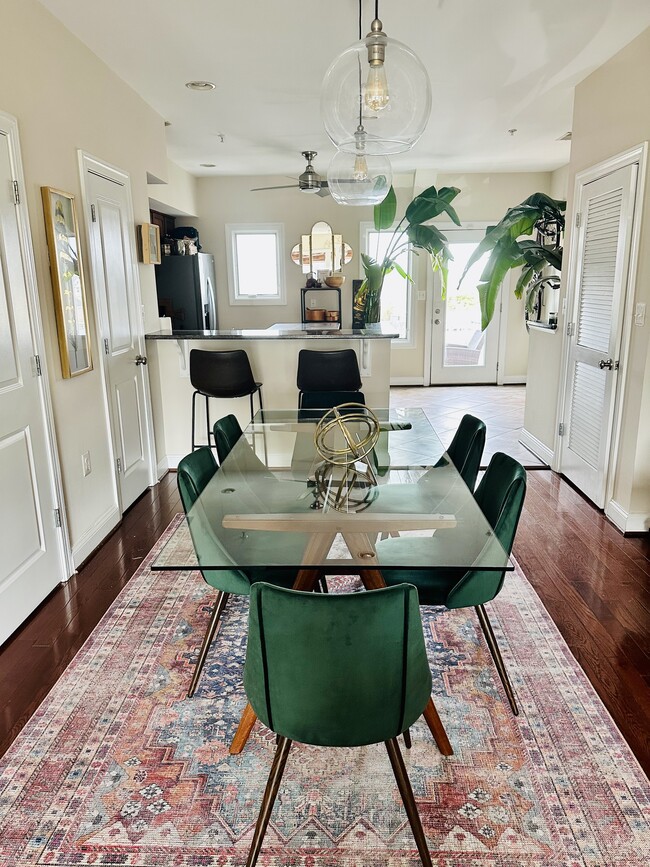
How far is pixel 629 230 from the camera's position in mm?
3496

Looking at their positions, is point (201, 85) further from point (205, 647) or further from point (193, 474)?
point (205, 647)

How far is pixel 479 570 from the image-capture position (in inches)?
63.8

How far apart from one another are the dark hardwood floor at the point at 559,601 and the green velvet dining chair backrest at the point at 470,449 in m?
0.74

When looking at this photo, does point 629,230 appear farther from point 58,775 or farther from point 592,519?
point 58,775

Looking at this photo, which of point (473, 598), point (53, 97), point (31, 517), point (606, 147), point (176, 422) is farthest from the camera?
point (176, 422)

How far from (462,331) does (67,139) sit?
19.4ft

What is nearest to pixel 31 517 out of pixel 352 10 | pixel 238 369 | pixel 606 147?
pixel 238 369

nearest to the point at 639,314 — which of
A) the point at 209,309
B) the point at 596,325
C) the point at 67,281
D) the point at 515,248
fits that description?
the point at 596,325

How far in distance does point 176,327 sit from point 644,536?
518 cm

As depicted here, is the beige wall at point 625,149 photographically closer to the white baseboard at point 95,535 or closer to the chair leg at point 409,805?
the chair leg at point 409,805

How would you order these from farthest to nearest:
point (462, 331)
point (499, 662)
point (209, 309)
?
point (462, 331) < point (209, 309) < point (499, 662)

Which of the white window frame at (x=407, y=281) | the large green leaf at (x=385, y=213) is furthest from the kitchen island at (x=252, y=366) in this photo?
the white window frame at (x=407, y=281)

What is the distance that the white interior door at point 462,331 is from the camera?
7844 mm

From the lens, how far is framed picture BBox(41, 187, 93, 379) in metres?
2.87
